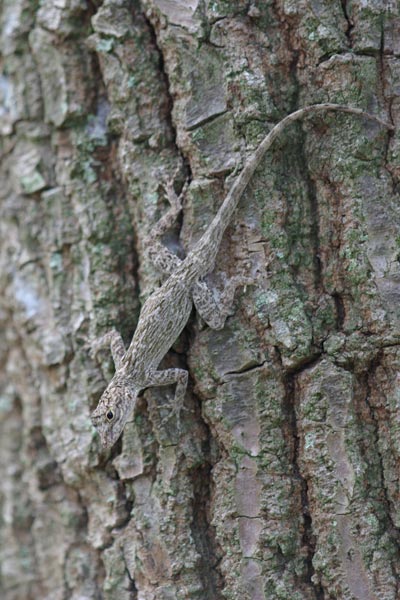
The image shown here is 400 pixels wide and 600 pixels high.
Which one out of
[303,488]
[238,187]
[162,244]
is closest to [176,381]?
[162,244]

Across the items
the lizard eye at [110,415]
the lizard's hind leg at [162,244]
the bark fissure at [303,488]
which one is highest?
the lizard's hind leg at [162,244]

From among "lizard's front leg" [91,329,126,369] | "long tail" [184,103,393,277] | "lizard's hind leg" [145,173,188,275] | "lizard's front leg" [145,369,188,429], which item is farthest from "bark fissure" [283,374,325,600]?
"lizard's front leg" [91,329,126,369]

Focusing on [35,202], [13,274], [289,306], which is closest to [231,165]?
[289,306]

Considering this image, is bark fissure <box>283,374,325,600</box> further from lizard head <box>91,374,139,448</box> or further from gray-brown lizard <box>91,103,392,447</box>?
lizard head <box>91,374,139,448</box>

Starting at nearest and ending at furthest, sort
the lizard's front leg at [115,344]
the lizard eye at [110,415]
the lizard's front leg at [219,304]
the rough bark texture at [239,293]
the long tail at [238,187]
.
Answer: the rough bark texture at [239,293] < the long tail at [238,187] < the lizard's front leg at [219,304] < the lizard eye at [110,415] < the lizard's front leg at [115,344]

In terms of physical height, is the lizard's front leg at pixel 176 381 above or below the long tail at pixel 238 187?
below

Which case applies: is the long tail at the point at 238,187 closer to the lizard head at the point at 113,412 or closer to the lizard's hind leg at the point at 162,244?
the lizard's hind leg at the point at 162,244

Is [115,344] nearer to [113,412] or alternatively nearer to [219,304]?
[113,412]

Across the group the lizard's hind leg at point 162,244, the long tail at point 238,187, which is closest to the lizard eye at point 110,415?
the lizard's hind leg at point 162,244
